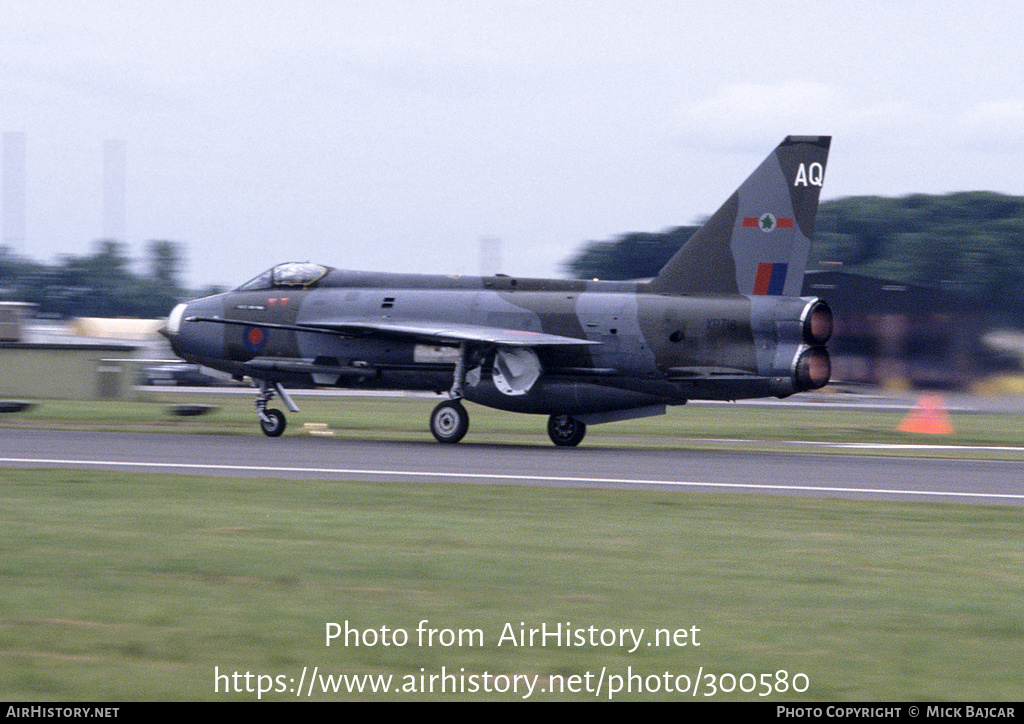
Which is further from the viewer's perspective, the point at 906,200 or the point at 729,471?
the point at 906,200

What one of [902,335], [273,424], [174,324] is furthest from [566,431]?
[902,335]

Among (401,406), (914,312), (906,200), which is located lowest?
(401,406)

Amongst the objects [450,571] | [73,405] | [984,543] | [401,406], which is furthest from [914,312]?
[450,571]

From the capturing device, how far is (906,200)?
8456 cm

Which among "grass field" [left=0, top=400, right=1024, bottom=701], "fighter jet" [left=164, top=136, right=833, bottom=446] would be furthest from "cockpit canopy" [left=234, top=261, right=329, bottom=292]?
"grass field" [left=0, top=400, right=1024, bottom=701]

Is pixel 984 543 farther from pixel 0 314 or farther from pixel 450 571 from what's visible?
pixel 0 314

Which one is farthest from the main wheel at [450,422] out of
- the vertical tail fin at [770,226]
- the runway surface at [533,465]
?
the vertical tail fin at [770,226]

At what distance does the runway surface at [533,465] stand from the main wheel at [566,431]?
0.65 metres

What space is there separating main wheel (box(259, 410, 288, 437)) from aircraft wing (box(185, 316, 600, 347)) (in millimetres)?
1615

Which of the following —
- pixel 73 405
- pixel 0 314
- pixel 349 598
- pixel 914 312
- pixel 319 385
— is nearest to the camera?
pixel 349 598

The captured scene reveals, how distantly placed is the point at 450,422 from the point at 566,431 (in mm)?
2207

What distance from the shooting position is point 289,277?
24.1 m

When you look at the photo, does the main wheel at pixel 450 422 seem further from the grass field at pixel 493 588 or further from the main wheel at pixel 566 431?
the grass field at pixel 493 588

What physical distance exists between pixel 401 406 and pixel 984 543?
1093 inches
